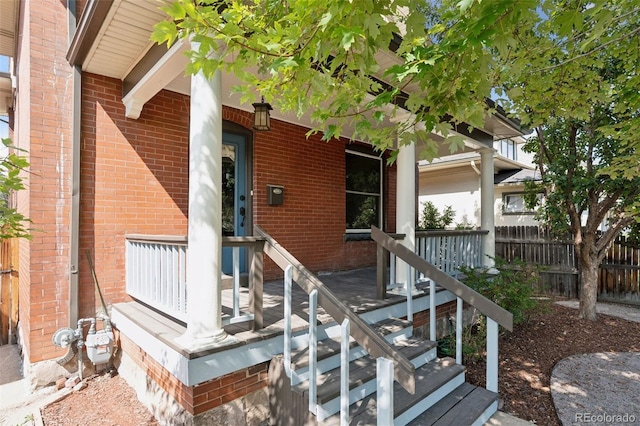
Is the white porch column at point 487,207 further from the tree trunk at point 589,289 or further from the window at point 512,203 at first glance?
the window at point 512,203

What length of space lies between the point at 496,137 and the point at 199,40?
7106 mm

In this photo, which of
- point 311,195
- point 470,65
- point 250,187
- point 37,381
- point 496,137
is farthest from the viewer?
point 496,137

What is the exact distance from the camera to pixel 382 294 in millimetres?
4090

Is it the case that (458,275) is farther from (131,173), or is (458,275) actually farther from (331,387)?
(131,173)

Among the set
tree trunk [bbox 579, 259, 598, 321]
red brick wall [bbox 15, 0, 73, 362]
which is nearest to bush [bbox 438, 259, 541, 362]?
tree trunk [bbox 579, 259, 598, 321]

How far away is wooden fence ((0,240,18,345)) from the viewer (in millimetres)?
5363

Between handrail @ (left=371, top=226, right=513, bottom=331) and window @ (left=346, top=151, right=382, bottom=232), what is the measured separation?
313cm

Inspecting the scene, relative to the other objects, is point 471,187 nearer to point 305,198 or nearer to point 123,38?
point 305,198

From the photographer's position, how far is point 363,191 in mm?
7363

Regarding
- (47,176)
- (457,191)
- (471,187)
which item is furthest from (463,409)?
(457,191)

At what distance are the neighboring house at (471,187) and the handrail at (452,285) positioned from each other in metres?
8.73

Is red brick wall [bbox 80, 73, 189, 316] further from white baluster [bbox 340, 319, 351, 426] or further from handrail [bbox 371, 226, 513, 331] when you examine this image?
white baluster [bbox 340, 319, 351, 426]

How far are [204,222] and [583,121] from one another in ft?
21.8

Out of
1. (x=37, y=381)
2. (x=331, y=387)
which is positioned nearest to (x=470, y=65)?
(x=331, y=387)
